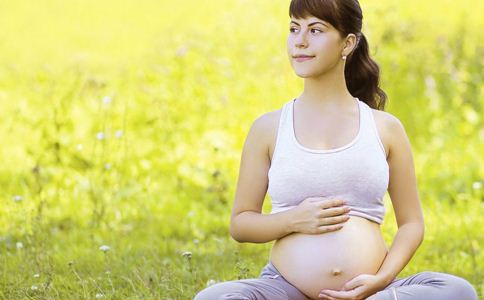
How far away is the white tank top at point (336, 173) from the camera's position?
3.15 meters

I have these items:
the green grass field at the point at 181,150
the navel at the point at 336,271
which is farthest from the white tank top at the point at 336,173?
the green grass field at the point at 181,150

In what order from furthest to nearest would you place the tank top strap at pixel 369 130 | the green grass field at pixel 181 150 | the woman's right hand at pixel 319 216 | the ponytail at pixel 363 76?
1. the green grass field at pixel 181 150
2. the ponytail at pixel 363 76
3. the tank top strap at pixel 369 130
4. the woman's right hand at pixel 319 216

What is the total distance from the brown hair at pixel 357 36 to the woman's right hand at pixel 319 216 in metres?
0.59

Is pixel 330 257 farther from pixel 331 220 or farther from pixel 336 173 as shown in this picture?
pixel 336 173

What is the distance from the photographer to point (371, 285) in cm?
307

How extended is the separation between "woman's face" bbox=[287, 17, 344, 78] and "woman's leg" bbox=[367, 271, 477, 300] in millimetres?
773

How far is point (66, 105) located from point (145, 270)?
2.42 meters

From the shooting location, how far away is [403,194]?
332 centimetres

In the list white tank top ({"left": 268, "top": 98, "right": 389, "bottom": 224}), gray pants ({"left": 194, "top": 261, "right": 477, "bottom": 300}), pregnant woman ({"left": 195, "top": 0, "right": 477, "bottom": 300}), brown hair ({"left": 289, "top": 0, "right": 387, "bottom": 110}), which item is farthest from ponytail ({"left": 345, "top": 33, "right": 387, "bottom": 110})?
gray pants ({"left": 194, "top": 261, "right": 477, "bottom": 300})

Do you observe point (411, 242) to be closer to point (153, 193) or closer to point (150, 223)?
point (150, 223)

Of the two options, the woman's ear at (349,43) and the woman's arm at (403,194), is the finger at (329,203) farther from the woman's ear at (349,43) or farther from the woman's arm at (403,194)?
the woman's ear at (349,43)

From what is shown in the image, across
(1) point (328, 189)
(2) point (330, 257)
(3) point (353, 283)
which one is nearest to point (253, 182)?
(1) point (328, 189)

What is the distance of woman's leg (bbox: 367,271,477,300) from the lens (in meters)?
2.99

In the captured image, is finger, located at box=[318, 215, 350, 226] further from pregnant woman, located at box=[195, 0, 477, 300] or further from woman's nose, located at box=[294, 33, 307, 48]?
woman's nose, located at box=[294, 33, 307, 48]
